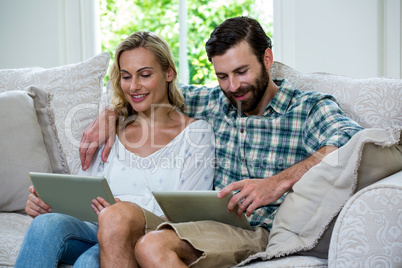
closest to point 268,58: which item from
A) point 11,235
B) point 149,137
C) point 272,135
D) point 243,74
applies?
point 243,74

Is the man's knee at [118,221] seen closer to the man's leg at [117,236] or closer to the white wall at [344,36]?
the man's leg at [117,236]

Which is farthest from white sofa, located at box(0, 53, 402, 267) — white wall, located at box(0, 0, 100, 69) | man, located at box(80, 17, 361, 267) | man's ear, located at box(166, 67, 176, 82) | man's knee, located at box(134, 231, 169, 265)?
white wall, located at box(0, 0, 100, 69)

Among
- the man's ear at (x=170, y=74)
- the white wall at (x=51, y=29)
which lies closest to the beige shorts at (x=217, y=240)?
the man's ear at (x=170, y=74)

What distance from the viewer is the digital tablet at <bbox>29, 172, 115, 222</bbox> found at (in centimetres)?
141

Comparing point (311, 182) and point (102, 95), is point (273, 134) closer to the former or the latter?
point (311, 182)

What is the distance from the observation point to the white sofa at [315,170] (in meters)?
1.15

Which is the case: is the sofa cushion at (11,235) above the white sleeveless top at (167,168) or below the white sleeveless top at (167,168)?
below

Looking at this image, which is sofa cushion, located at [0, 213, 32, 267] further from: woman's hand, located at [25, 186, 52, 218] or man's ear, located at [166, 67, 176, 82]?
man's ear, located at [166, 67, 176, 82]

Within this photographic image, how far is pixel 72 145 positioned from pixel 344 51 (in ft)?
5.20

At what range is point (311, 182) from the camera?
1312 mm

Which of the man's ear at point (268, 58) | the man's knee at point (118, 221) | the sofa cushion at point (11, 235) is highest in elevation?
the man's ear at point (268, 58)

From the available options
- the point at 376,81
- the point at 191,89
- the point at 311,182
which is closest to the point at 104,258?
the point at 311,182

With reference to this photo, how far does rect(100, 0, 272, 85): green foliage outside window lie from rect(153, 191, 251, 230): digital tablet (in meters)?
1.77

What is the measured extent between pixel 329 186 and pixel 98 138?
95cm
